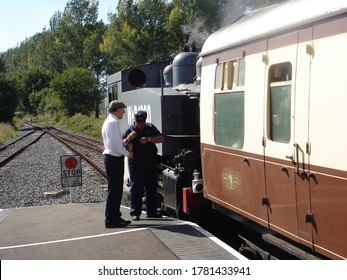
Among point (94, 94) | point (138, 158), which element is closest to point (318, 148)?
point (138, 158)

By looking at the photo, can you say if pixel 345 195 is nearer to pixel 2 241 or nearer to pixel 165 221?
pixel 165 221

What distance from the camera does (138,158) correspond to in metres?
7.35

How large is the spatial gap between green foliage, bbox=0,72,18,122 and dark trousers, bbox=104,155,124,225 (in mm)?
50306

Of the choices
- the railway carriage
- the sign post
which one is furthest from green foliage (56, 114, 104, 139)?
the railway carriage

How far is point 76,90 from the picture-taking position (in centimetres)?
6247

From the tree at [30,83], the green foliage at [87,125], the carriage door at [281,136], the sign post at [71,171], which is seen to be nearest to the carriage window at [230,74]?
the carriage door at [281,136]

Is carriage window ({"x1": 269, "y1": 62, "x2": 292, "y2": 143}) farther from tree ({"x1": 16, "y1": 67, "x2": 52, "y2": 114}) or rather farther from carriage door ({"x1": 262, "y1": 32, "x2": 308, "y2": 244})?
tree ({"x1": 16, "y1": 67, "x2": 52, "y2": 114})

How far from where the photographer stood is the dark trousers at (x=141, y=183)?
7367 mm

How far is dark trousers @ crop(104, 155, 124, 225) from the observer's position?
22.5 feet

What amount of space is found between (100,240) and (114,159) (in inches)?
44.0

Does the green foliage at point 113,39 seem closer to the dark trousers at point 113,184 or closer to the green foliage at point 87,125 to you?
the green foliage at point 87,125

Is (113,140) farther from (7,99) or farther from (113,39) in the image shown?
(7,99)

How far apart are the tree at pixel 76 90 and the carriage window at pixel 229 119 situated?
5689cm

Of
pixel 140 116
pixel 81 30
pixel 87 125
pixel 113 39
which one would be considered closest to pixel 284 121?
pixel 140 116
